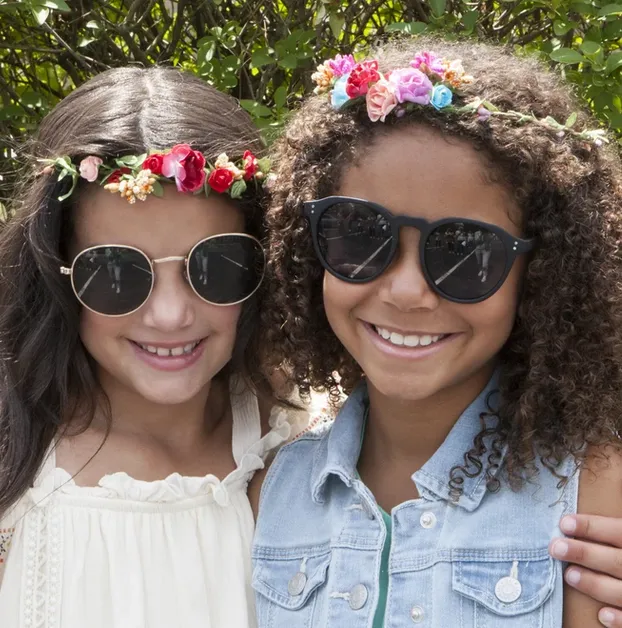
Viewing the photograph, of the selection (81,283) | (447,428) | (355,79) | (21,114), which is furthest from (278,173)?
(21,114)

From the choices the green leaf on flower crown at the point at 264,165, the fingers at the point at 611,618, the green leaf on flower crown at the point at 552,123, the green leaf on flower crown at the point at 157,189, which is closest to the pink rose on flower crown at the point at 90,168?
the green leaf on flower crown at the point at 157,189

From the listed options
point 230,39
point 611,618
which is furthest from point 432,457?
point 230,39

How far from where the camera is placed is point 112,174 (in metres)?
2.31

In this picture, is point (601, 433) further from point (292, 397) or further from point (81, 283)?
point (81, 283)

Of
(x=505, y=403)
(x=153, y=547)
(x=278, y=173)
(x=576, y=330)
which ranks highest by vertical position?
(x=278, y=173)

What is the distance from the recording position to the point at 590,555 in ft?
6.45

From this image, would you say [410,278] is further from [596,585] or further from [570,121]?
[596,585]

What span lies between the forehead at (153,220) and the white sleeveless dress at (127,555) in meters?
0.55

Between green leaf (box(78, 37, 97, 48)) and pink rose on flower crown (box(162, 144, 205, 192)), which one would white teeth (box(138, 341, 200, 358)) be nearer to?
pink rose on flower crown (box(162, 144, 205, 192))

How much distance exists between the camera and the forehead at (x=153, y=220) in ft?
7.50

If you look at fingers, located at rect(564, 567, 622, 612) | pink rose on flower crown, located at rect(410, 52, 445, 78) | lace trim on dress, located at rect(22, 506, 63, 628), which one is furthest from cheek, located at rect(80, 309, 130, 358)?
fingers, located at rect(564, 567, 622, 612)

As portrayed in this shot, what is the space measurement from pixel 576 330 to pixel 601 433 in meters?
0.22

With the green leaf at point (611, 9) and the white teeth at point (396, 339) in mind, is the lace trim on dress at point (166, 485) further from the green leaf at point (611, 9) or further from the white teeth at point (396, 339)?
the green leaf at point (611, 9)

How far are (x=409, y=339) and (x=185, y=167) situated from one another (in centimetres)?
64
